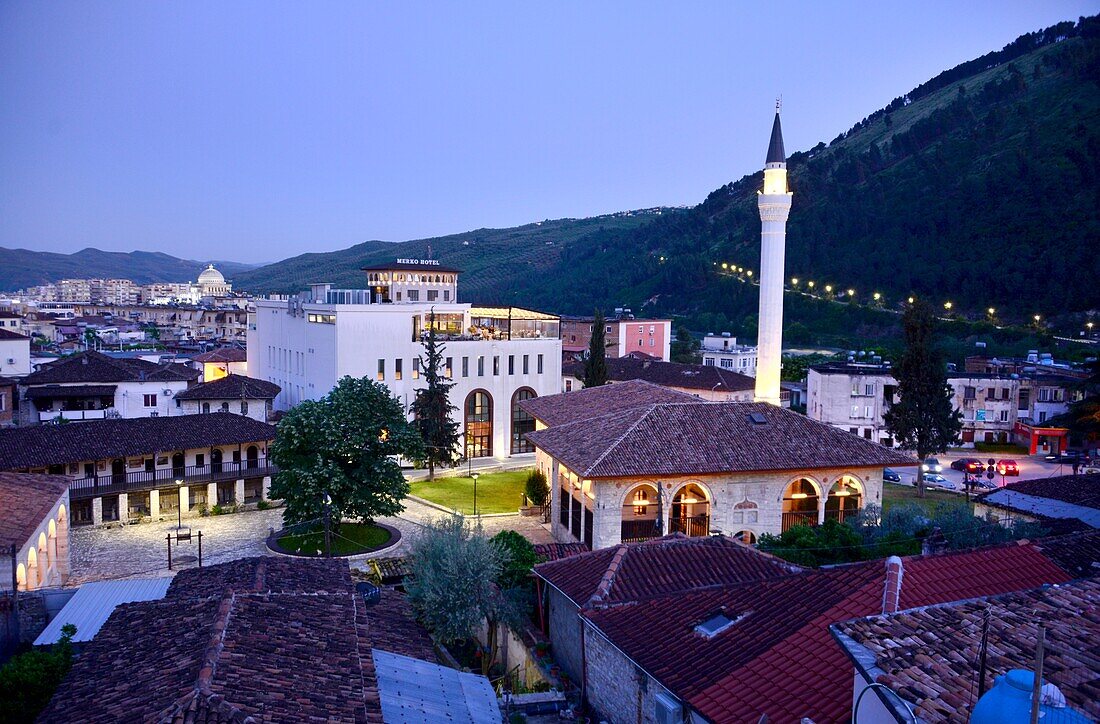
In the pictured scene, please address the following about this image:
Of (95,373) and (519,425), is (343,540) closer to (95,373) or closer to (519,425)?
(519,425)

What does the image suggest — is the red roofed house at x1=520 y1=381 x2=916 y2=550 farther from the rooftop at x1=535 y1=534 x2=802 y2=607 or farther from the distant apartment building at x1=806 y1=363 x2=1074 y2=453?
the distant apartment building at x1=806 y1=363 x2=1074 y2=453

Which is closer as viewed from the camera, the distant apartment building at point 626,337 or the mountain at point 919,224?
the distant apartment building at point 626,337

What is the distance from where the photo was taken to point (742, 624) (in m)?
11.9


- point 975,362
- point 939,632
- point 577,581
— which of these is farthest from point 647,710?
point 975,362

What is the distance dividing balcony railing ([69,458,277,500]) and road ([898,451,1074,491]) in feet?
94.2

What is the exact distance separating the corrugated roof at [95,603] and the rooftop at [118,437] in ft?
41.5

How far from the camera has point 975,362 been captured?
54.7 meters

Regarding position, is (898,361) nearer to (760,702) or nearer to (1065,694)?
(760,702)

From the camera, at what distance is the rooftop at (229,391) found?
123 ft

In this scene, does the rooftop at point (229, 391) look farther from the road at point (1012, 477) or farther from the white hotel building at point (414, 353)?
the road at point (1012, 477)

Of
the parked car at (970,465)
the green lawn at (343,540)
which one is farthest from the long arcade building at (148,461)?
the parked car at (970,465)

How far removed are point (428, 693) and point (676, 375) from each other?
39.9m

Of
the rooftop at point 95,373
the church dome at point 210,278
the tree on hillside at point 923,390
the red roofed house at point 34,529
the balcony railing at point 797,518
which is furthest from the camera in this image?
the church dome at point 210,278

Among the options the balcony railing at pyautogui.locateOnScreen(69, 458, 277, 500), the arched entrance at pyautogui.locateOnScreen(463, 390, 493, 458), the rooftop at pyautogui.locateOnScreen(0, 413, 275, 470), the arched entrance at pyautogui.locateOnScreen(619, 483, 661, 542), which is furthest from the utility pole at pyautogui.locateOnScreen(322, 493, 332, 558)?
the arched entrance at pyautogui.locateOnScreen(463, 390, 493, 458)
